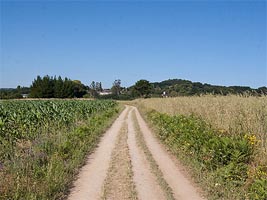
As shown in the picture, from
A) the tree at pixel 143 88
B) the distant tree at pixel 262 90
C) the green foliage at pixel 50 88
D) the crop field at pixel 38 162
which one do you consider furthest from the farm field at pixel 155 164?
the tree at pixel 143 88

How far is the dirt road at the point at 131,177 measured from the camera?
26.9ft

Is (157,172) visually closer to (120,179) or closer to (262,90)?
(120,179)

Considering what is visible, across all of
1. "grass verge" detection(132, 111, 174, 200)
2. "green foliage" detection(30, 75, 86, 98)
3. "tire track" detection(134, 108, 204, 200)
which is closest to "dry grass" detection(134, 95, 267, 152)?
"tire track" detection(134, 108, 204, 200)

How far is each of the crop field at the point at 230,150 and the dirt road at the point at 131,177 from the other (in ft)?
1.90

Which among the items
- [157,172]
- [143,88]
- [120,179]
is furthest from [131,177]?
[143,88]

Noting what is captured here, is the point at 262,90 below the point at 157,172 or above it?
above

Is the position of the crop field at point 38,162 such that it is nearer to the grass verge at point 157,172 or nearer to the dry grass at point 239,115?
the grass verge at point 157,172

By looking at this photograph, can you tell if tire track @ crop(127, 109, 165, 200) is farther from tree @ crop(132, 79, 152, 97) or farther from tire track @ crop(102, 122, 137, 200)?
tree @ crop(132, 79, 152, 97)

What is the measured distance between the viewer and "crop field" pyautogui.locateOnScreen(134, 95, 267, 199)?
8.17 m

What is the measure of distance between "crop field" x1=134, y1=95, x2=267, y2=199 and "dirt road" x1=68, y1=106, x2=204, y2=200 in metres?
0.58

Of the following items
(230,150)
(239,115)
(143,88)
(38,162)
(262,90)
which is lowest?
(38,162)

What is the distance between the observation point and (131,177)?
982cm

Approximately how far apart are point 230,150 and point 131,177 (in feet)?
9.09

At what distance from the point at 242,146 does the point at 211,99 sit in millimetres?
8946
